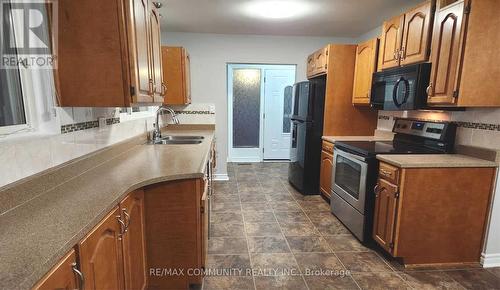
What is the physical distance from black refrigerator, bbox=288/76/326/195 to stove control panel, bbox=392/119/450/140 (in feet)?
3.01

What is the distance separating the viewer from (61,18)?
1.34 m

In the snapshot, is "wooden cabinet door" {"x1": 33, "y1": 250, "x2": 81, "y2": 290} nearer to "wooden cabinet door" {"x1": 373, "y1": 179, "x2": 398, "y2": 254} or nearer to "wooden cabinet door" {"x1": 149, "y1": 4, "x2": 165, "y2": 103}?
"wooden cabinet door" {"x1": 149, "y1": 4, "x2": 165, "y2": 103}

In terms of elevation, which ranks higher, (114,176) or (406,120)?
(406,120)

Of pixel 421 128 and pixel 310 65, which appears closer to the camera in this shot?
pixel 421 128

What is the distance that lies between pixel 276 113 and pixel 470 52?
151 inches

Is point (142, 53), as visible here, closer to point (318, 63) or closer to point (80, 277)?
point (80, 277)

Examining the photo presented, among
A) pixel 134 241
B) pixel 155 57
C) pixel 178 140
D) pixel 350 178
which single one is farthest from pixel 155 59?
pixel 350 178

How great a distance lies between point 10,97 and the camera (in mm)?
1141

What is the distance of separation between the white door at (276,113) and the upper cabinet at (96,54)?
4121mm

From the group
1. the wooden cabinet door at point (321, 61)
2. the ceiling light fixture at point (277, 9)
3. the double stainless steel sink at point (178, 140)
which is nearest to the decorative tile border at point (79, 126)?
the double stainless steel sink at point (178, 140)

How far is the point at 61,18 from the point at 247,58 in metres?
3.08

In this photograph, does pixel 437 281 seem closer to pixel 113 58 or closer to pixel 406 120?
pixel 406 120

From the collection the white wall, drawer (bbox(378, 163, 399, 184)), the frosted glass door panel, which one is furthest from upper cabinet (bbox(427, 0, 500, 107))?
the frosted glass door panel

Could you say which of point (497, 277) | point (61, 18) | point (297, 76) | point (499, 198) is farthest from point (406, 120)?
point (61, 18)
